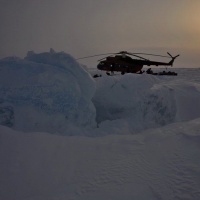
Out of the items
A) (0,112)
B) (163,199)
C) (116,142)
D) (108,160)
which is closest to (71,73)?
(0,112)

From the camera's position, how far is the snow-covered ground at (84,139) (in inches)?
106

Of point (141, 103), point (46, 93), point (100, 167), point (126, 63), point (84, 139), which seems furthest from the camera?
point (126, 63)

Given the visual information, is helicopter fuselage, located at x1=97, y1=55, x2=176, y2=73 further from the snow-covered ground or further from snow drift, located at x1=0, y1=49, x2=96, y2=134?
snow drift, located at x1=0, y1=49, x2=96, y2=134

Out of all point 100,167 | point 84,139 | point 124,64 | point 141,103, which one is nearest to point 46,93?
point 84,139

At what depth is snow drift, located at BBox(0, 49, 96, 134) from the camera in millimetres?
5012

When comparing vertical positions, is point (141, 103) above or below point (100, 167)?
above

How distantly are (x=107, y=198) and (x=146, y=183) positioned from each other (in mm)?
500

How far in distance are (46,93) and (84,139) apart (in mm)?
1747

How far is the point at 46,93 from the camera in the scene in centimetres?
539

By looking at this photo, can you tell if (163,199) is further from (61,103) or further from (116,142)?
(61,103)

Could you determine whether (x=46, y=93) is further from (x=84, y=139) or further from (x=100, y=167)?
(x=100, y=167)

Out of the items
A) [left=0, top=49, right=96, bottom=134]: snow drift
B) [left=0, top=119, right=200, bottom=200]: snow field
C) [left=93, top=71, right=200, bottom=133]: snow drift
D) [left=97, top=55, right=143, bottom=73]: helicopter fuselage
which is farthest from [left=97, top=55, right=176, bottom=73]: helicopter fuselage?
[left=0, top=119, right=200, bottom=200]: snow field

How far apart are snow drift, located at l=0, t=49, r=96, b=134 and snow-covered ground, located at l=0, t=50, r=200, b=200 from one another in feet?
0.06

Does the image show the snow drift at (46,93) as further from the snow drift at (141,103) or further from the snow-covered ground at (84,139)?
the snow drift at (141,103)
